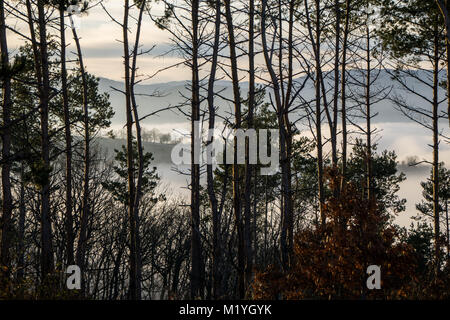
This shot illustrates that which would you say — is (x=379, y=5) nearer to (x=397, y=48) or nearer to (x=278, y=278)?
(x=397, y=48)

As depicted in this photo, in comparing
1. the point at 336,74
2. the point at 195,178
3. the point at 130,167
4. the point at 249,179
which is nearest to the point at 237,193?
the point at 249,179

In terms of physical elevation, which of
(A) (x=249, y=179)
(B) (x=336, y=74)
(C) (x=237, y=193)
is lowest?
(C) (x=237, y=193)

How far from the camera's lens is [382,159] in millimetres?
28703

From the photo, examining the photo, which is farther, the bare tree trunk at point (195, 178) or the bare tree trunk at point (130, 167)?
the bare tree trunk at point (195, 178)

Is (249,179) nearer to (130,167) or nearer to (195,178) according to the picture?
(195,178)

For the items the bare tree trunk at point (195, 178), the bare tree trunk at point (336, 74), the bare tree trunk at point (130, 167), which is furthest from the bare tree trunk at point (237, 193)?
the bare tree trunk at point (336, 74)

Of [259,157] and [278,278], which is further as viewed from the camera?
[259,157]

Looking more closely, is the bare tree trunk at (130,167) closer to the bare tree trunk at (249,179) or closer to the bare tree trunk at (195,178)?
the bare tree trunk at (195,178)

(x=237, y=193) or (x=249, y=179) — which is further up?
(x=249, y=179)

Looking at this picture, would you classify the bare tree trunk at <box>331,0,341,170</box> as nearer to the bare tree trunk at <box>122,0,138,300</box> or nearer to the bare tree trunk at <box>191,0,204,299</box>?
the bare tree trunk at <box>191,0,204,299</box>

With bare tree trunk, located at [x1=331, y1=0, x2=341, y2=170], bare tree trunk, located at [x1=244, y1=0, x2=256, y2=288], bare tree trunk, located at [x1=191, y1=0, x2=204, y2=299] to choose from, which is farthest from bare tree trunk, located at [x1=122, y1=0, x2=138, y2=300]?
bare tree trunk, located at [x1=331, y1=0, x2=341, y2=170]
